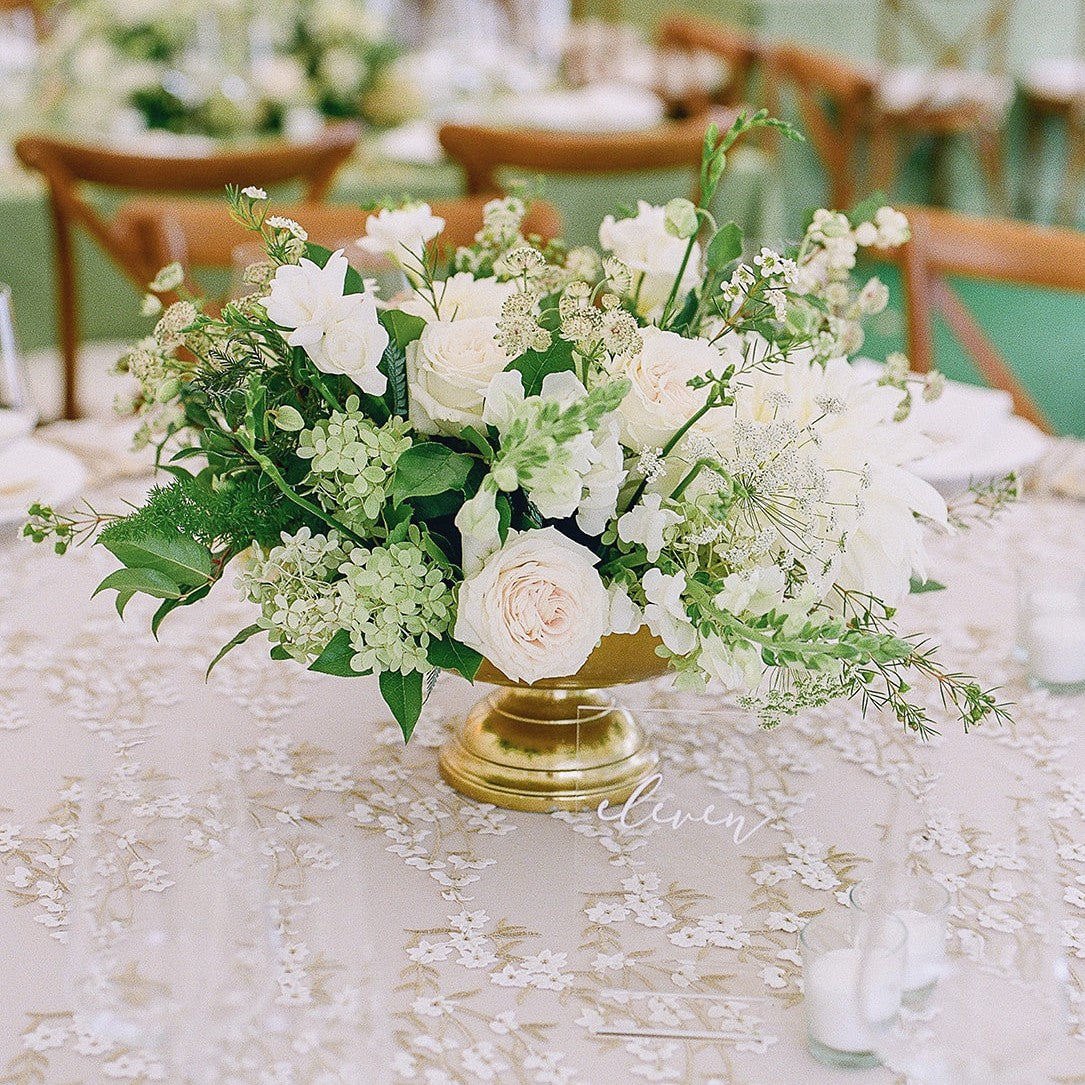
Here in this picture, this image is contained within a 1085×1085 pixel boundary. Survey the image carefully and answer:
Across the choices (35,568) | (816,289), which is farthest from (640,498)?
(35,568)

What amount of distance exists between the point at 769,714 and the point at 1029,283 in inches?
57.7

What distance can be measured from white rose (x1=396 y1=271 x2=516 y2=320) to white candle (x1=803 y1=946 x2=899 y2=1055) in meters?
0.48

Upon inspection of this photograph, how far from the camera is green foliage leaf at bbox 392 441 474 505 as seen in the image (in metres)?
0.93

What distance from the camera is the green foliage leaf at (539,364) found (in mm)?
948

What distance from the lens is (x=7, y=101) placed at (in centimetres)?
392

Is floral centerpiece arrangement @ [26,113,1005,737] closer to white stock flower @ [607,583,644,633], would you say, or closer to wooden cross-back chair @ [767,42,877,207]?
white stock flower @ [607,583,644,633]

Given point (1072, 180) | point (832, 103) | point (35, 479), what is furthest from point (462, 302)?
point (1072, 180)

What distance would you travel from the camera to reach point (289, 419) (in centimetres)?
94

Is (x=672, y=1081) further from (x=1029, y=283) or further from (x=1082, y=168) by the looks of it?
(x=1082, y=168)

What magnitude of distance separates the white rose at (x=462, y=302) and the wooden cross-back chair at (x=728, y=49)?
462 centimetres

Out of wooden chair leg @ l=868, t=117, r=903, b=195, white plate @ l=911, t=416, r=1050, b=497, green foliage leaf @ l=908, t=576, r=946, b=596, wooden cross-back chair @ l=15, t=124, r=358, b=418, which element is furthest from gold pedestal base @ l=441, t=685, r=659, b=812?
→ wooden chair leg @ l=868, t=117, r=903, b=195

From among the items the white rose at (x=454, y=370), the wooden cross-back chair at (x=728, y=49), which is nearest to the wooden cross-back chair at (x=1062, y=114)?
the wooden cross-back chair at (x=728, y=49)

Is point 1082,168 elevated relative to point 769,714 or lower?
lower

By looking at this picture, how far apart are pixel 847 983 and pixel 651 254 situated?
56cm
